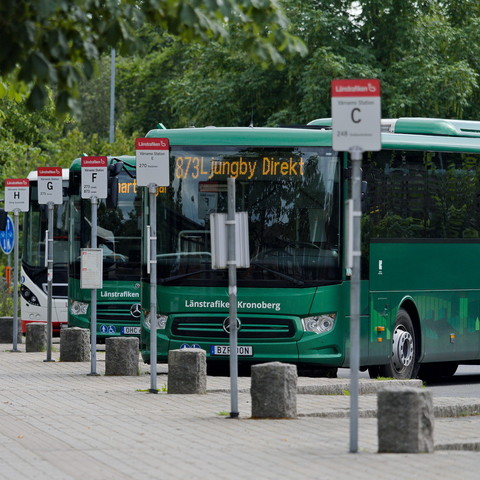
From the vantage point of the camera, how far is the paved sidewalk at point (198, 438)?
1012cm

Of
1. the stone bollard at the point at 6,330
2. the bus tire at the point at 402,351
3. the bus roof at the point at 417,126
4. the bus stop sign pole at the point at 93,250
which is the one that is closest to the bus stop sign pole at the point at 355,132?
the bus tire at the point at 402,351

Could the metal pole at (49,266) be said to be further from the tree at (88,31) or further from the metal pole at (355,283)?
the tree at (88,31)

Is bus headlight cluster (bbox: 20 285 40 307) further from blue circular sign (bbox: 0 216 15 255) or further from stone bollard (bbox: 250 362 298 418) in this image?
stone bollard (bbox: 250 362 298 418)

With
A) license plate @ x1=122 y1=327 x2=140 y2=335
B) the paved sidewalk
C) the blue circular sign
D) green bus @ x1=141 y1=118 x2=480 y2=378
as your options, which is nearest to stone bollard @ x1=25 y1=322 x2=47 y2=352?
license plate @ x1=122 y1=327 x2=140 y2=335

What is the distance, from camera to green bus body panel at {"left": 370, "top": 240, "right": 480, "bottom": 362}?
1886 cm

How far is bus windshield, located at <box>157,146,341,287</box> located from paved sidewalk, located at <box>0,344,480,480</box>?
1.46 metres

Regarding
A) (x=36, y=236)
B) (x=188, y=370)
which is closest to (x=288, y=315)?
(x=188, y=370)

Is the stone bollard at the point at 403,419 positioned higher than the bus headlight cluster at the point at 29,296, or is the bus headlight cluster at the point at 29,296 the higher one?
the bus headlight cluster at the point at 29,296

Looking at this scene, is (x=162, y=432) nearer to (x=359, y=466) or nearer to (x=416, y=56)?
(x=359, y=466)

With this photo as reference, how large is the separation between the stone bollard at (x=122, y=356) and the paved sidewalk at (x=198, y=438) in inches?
73.5

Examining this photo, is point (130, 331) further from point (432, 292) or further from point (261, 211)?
point (261, 211)

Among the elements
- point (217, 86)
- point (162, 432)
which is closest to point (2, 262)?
point (217, 86)

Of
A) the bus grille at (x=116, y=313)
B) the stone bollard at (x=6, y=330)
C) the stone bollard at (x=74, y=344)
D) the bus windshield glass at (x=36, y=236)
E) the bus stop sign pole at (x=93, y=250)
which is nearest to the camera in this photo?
the bus stop sign pole at (x=93, y=250)

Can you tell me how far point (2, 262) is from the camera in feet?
168
